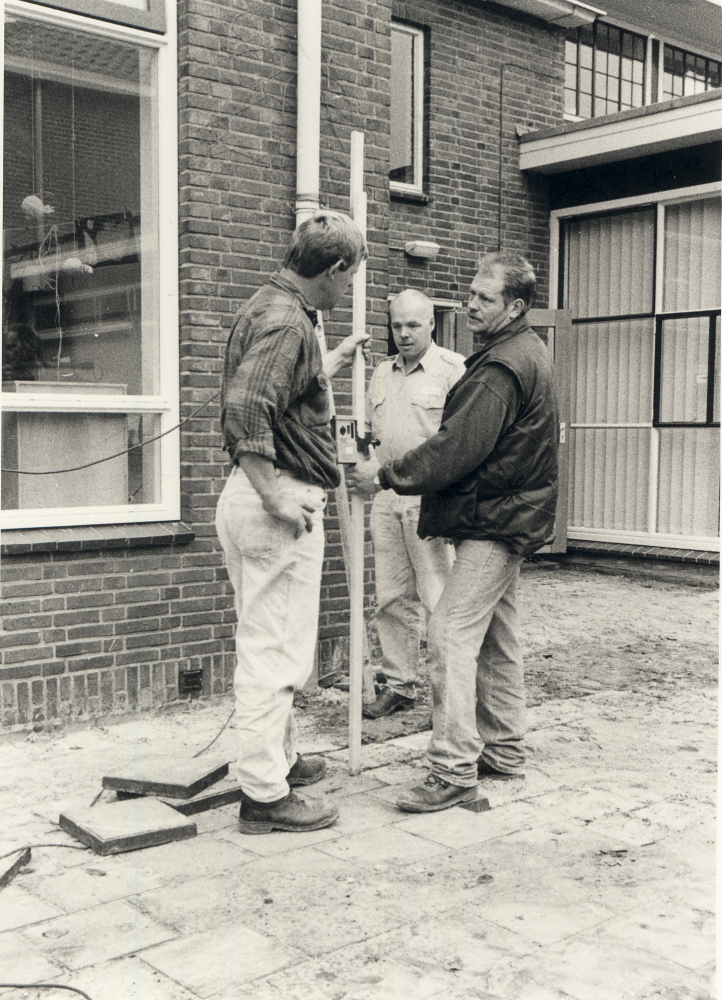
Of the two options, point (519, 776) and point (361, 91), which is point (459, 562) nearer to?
point (519, 776)

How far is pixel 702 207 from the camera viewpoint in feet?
33.9

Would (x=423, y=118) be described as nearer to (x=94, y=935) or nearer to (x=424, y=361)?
(x=424, y=361)

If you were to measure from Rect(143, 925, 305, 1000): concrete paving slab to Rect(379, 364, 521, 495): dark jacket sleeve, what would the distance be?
1834 mm

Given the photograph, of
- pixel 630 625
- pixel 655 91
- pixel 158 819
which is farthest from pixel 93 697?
pixel 655 91

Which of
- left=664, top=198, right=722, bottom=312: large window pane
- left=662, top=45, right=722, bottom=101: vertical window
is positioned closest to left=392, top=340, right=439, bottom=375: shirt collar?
left=664, top=198, right=722, bottom=312: large window pane

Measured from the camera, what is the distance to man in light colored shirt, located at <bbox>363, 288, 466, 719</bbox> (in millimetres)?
5684

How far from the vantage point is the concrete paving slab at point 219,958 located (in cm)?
294

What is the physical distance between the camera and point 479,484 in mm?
4398

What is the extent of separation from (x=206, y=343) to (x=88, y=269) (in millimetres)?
704

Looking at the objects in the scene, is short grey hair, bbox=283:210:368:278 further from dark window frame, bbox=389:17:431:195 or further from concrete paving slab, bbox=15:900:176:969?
dark window frame, bbox=389:17:431:195

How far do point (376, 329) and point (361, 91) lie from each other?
1.37 meters

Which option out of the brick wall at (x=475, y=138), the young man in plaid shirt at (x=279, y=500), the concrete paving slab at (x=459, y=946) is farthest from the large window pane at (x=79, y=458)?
the brick wall at (x=475, y=138)

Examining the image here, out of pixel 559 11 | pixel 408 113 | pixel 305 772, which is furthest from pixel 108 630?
pixel 559 11

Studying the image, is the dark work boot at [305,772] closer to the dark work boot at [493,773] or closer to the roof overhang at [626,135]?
the dark work boot at [493,773]
